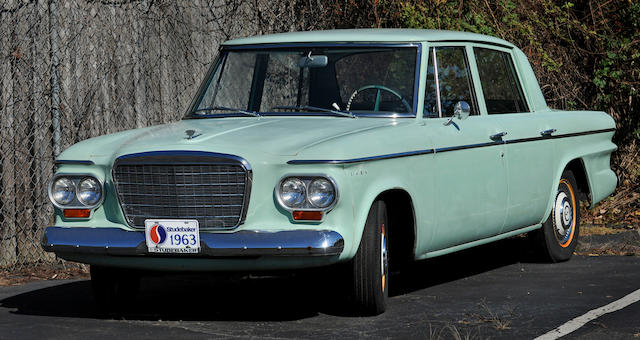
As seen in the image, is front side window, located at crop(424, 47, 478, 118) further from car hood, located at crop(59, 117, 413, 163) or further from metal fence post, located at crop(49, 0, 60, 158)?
metal fence post, located at crop(49, 0, 60, 158)

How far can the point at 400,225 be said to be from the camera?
6996mm

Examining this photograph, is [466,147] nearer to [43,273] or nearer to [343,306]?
[343,306]

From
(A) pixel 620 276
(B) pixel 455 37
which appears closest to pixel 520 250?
(A) pixel 620 276

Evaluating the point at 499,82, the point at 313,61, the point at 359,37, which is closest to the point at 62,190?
the point at 313,61

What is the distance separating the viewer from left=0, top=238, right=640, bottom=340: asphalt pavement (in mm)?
6211

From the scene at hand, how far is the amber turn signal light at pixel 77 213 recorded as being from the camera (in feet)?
21.6

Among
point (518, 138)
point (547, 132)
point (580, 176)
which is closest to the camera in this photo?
point (518, 138)

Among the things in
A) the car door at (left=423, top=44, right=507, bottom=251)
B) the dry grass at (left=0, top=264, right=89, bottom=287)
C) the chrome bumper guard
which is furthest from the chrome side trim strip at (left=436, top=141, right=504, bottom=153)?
the dry grass at (left=0, top=264, right=89, bottom=287)

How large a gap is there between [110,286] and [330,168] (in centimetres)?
181

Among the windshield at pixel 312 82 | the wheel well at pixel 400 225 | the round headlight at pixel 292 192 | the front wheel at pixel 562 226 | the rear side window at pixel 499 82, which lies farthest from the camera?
the front wheel at pixel 562 226

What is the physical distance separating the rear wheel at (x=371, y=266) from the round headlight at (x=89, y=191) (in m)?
1.54

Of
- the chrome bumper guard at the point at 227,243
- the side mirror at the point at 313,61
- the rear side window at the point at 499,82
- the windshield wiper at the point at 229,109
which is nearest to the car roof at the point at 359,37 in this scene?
the side mirror at the point at 313,61

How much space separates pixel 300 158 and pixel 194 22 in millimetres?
5014

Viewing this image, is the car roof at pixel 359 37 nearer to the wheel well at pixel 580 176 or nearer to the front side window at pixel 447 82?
the front side window at pixel 447 82
